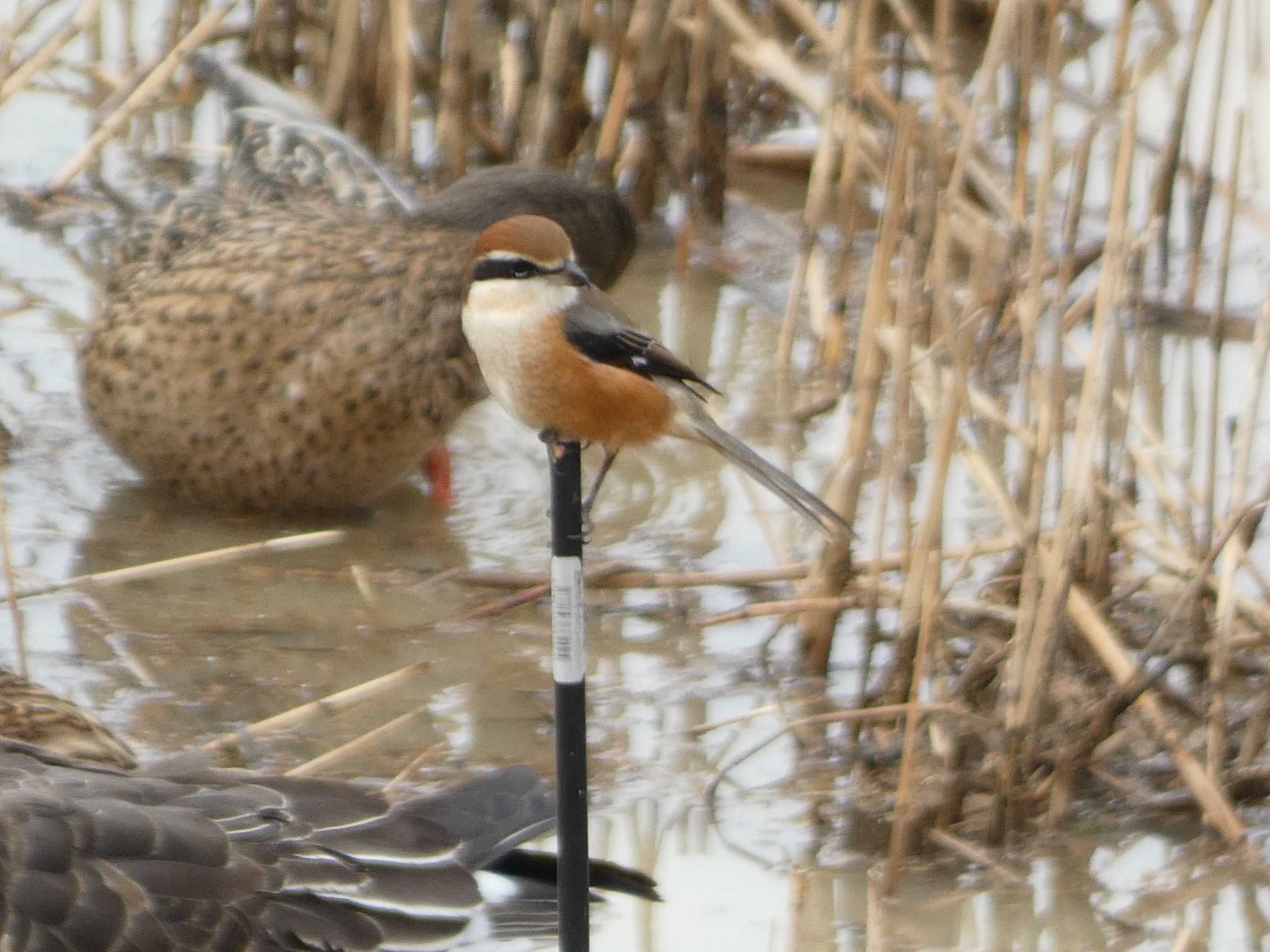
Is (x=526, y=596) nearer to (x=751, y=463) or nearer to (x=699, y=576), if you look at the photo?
(x=699, y=576)

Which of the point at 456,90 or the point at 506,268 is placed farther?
the point at 456,90

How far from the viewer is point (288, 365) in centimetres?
433

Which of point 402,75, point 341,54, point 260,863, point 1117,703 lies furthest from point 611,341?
point 341,54

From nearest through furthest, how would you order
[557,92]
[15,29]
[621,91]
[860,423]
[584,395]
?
1. [584,395]
2. [860,423]
3. [15,29]
4. [621,91]
5. [557,92]

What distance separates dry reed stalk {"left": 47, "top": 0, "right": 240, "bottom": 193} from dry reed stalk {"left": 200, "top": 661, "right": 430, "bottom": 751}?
101 inches

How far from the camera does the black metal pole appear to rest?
229 cm

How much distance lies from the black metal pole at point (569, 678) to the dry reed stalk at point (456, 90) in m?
3.63

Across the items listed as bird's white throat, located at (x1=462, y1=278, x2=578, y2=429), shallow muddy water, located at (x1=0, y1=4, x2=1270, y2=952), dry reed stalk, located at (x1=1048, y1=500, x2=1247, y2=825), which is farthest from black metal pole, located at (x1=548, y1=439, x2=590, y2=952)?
dry reed stalk, located at (x1=1048, y1=500, x2=1247, y2=825)

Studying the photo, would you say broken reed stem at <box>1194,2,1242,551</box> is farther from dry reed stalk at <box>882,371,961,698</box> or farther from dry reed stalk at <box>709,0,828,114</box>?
dry reed stalk at <box>709,0,828,114</box>

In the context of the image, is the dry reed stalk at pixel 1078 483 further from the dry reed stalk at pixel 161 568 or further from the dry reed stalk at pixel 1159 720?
the dry reed stalk at pixel 161 568

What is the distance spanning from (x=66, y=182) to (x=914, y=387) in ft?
10.4

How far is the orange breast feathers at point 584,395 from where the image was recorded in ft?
7.48

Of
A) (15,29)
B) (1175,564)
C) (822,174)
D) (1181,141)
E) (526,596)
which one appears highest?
(15,29)

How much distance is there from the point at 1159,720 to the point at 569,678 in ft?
4.75
